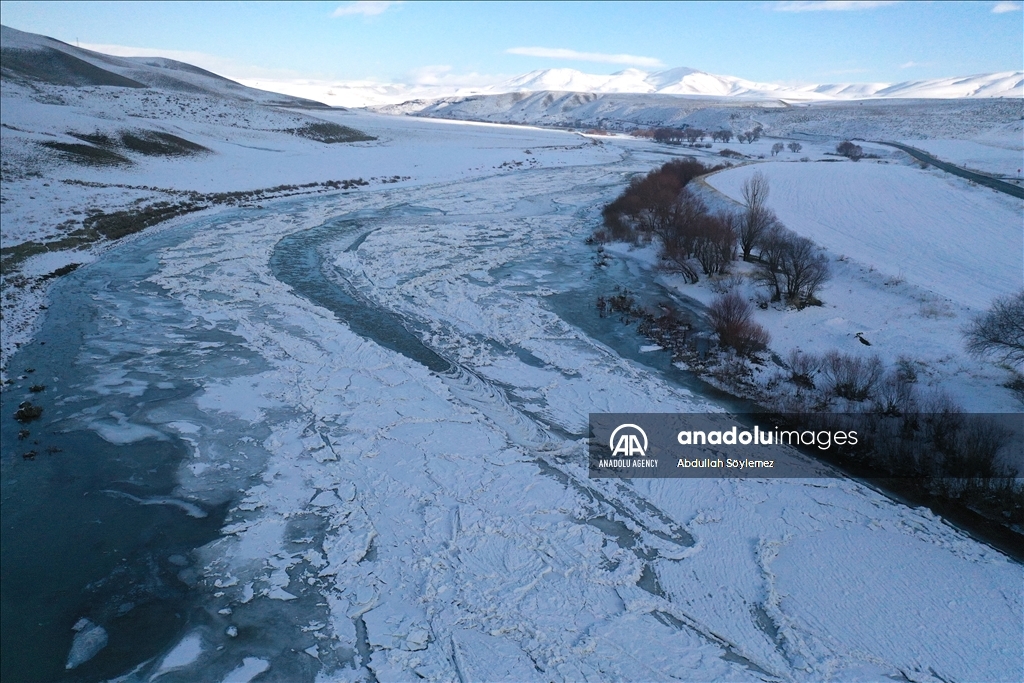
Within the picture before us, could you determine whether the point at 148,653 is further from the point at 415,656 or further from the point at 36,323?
the point at 36,323

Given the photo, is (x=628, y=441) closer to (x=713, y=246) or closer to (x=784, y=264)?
(x=784, y=264)

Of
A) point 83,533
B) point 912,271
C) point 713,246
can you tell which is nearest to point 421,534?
point 83,533

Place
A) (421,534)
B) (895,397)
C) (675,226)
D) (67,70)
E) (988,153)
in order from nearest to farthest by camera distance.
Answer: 1. (421,534)
2. (895,397)
3. (675,226)
4. (988,153)
5. (67,70)

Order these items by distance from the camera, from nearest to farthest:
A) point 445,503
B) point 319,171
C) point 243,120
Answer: point 445,503
point 319,171
point 243,120

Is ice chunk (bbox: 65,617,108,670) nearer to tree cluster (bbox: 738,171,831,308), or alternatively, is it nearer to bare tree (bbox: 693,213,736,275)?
tree cluster (bbox: 738,171,831,308)

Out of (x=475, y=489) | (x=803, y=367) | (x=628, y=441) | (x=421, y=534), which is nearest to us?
(x=421, y=534)

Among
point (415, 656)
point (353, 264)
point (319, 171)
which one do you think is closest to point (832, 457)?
point (415, 656)
